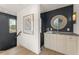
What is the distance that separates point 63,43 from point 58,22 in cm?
53

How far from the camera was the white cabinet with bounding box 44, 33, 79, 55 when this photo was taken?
5.41ft

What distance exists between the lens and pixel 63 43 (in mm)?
1850

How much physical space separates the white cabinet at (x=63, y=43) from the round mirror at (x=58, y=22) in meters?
0.22

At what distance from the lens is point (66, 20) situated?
6.25 feet

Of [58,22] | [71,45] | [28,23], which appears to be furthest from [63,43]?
[28,23]

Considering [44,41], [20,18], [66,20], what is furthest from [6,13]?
[66,20]

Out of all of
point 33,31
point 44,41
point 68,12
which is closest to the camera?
Answer: point 33,31

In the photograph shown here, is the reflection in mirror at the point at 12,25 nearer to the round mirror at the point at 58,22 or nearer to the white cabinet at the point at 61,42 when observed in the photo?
the round mirror at the point at 58,22

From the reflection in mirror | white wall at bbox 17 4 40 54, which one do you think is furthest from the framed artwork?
the reflection in mirror

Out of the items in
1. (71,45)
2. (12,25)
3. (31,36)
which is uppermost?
(12,25)

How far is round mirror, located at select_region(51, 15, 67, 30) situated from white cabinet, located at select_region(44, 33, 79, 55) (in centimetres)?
22

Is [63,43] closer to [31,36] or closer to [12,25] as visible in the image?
[31,36]

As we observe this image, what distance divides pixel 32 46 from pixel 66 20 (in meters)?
1.07

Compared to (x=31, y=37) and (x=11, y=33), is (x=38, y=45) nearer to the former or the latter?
(x=31, y=37)
